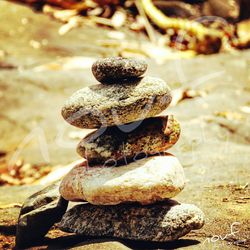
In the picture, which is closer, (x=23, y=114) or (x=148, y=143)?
(x=148, y=143)

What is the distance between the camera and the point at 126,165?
266 cm

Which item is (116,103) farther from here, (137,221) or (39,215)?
(39,215)

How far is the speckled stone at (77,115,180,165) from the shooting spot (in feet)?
8.78

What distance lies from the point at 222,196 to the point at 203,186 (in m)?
0.42

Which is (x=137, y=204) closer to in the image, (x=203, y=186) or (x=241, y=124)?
(x=203, y=186)

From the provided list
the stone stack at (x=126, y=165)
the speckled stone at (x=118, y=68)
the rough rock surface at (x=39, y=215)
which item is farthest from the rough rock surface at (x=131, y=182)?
the speckled stone at (x=118, y=68)

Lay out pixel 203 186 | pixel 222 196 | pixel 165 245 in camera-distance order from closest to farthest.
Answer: pixel 165 245 < pixel 222 196 < pixel 203 186

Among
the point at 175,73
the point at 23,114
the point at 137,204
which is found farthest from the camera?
the point at 175,73

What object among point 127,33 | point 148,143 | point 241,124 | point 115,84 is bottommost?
point 127,33

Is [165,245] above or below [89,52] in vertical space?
above

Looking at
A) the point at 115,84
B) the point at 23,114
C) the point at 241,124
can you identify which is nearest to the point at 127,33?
the point at 23,114

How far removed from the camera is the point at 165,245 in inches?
97.7

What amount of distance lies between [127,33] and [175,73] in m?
2.61

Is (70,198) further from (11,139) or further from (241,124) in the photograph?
(11,139)
